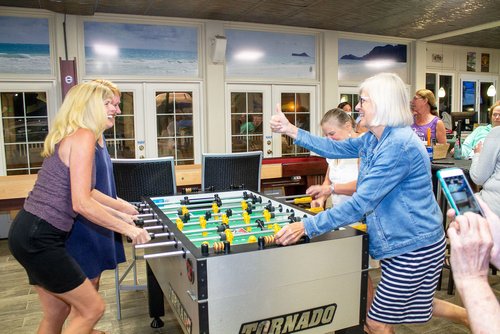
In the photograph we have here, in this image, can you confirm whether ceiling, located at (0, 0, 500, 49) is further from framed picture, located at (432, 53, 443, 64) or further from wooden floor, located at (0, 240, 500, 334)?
wooden floor, located at (0, 240, 500, 334)

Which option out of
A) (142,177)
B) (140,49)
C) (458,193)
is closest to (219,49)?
(140,49)

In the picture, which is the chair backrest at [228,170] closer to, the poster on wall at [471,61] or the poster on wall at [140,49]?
the poster on wall at [140,49]

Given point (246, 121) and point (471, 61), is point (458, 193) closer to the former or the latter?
point (246, 121)

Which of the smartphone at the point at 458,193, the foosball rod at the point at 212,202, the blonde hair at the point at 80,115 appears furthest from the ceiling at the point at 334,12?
the smartphone at the point at 458,193

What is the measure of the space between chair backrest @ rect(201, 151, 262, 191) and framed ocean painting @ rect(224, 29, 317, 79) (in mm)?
3457

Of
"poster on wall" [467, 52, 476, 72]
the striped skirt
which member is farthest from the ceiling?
the striped skirt

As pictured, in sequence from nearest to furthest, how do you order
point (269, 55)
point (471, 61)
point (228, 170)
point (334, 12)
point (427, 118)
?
point (228, 170)
point (427, 118)
point (334, 12)
point (269, 55)
point (471, 61)

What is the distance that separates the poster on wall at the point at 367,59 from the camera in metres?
7.96

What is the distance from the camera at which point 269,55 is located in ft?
24.1

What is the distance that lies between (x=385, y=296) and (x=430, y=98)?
331 centimetres

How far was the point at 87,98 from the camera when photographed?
6.79 ft

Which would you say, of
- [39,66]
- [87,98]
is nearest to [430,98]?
[87,98]

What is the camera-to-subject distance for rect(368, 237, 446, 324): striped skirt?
1.95 metres

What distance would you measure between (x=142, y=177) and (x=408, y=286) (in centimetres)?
230
